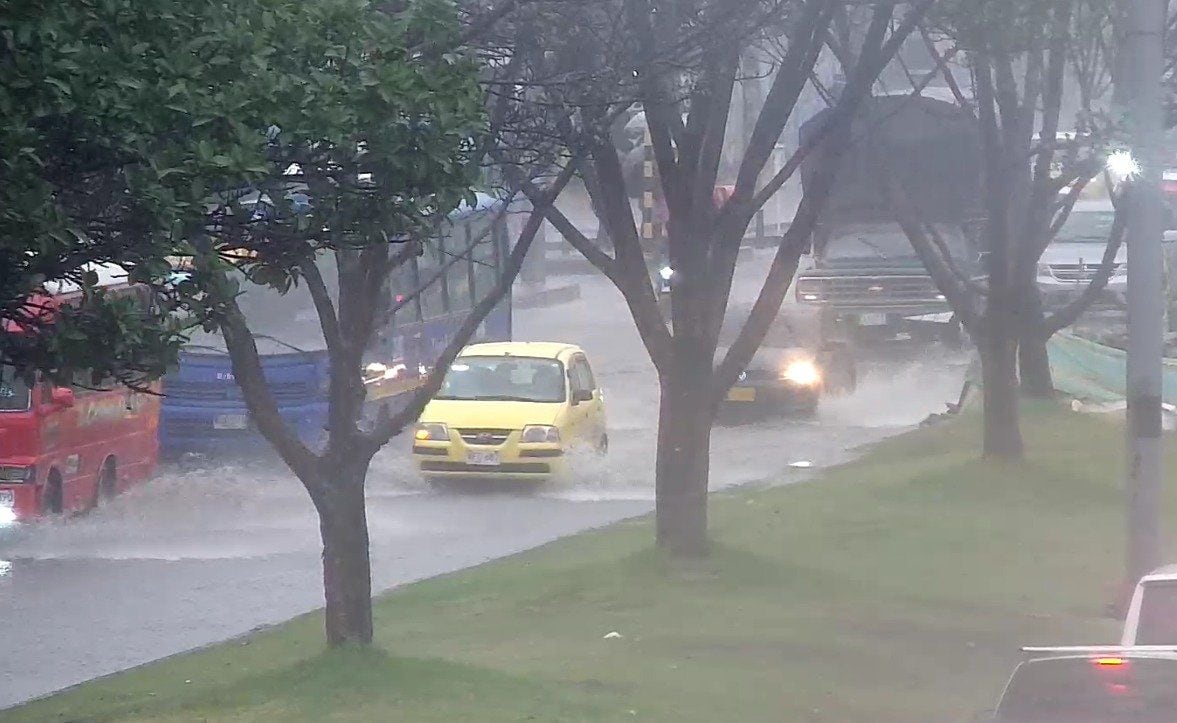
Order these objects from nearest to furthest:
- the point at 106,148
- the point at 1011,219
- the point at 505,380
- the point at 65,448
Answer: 1. the point at 106,148
2. the point at 65,448
3. the point at 1011,219
4. the point at 505,380

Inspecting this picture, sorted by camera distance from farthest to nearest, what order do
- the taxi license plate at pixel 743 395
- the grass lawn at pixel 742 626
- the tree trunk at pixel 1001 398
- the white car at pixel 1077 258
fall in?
the white car at pixel 1077 258
the taxi license plate at pixel 743 395
the tree trunk at pixel 1001 398
the grass lawn at pixel 742 626

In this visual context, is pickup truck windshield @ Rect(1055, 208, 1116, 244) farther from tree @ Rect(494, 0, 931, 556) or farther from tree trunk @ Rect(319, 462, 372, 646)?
tree trunk @ Rect(319, 462, 372, 646)

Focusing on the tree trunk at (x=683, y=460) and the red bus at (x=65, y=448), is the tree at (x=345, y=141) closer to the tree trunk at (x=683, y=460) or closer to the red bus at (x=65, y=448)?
the tree trunk at (x=683, y=460)

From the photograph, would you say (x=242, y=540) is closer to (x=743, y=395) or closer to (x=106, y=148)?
(x=743, y=395)

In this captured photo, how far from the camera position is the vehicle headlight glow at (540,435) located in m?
20.0

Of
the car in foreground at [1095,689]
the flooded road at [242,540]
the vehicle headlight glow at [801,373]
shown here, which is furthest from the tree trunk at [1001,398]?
the car in foreground at [1095,689]

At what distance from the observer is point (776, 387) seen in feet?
87.1

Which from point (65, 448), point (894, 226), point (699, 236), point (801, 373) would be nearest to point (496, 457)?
point (65, 448)

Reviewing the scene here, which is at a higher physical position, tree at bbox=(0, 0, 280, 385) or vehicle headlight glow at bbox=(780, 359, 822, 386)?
tree at bbox=(0, 0, 280, 385)

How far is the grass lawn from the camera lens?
30.0ft

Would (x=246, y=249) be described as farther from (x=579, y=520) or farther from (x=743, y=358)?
(x=579, y=520)

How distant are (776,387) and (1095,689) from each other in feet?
69.5

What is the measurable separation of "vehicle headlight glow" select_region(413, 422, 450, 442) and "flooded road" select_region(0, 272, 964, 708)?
654 millimetres

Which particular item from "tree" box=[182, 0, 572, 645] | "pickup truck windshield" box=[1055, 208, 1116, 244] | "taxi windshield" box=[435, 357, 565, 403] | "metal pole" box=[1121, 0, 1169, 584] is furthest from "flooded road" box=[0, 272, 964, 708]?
"pickup truck windshield" box=[1055, 208, 1116, 244]
